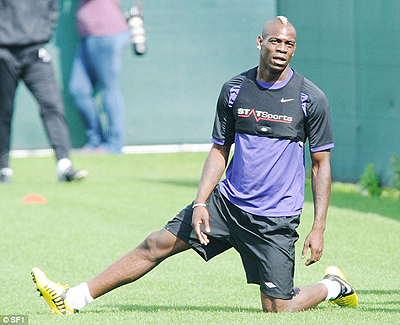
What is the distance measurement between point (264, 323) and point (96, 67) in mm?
9717

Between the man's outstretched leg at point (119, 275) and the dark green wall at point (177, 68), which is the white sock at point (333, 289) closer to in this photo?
the man's outstretched leg at point (119, 275)

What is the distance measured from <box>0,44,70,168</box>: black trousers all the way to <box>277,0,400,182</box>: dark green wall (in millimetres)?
3133

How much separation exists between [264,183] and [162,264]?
2.39 metres

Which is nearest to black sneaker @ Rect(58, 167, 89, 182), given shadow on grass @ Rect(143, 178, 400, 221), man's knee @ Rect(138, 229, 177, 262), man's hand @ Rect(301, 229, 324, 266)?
shadow on grass @ Rect(143, 178, 400, 221)

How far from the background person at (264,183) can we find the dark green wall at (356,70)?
5269mm

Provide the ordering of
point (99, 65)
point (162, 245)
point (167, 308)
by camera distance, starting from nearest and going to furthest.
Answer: point (162, 245), point (167, 308), point (99, 65)

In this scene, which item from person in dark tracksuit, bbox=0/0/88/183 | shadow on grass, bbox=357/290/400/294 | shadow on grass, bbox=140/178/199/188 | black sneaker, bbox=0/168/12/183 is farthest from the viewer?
shadow on grass, bbox=140/178/199/188

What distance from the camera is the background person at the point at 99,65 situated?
14344 mm

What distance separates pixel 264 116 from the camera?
5.55 metres

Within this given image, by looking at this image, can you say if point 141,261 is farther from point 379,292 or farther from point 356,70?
point 356,70

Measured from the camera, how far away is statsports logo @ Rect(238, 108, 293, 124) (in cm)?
553

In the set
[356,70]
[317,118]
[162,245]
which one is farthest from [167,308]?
[356,70]

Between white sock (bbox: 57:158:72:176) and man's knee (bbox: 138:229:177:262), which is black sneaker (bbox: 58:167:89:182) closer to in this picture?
white sock (bbox: 57:158:72:176)

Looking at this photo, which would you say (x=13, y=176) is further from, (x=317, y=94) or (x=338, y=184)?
(x=317, y=94)
